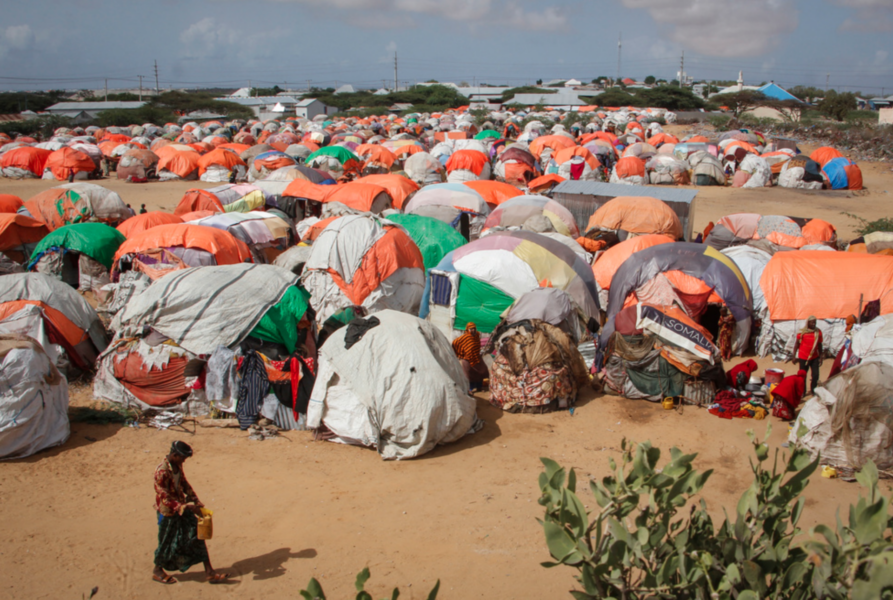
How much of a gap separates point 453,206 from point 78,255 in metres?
9.55

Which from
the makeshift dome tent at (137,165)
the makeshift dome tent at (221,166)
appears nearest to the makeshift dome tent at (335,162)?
the makeshift dome tent at (221,166)

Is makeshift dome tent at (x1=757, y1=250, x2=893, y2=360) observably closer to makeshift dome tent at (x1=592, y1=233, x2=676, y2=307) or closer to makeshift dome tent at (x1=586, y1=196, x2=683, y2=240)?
makeshift dome tent at (x1=592, y1=233, x2=676, y2=307)

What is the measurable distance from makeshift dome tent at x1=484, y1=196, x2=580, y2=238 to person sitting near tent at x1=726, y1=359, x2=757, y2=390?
7342mm

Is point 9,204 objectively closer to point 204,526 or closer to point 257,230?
point 257,230

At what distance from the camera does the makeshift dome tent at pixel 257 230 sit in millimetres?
14719

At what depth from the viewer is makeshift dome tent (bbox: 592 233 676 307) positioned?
43.9 feet

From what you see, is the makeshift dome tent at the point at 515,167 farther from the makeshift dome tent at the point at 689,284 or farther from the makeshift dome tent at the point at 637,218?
the makeshift dome tent at the point at 689,284

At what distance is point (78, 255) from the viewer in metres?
14.2

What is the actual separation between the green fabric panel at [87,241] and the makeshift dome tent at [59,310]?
3.61 meters

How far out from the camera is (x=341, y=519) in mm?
7113

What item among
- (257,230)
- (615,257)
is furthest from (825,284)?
(257,230)

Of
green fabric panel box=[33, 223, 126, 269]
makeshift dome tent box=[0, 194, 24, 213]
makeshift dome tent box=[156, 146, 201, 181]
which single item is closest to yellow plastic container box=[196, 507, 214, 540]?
green fabric panel box=[33, 223, 126, 269]

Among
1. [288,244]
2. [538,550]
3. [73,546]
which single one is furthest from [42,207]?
[538,550]

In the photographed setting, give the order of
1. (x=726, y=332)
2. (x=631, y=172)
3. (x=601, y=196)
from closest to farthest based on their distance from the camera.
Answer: (x=726, y=332) < (x=601, y=196) < (x=631, y=172)
